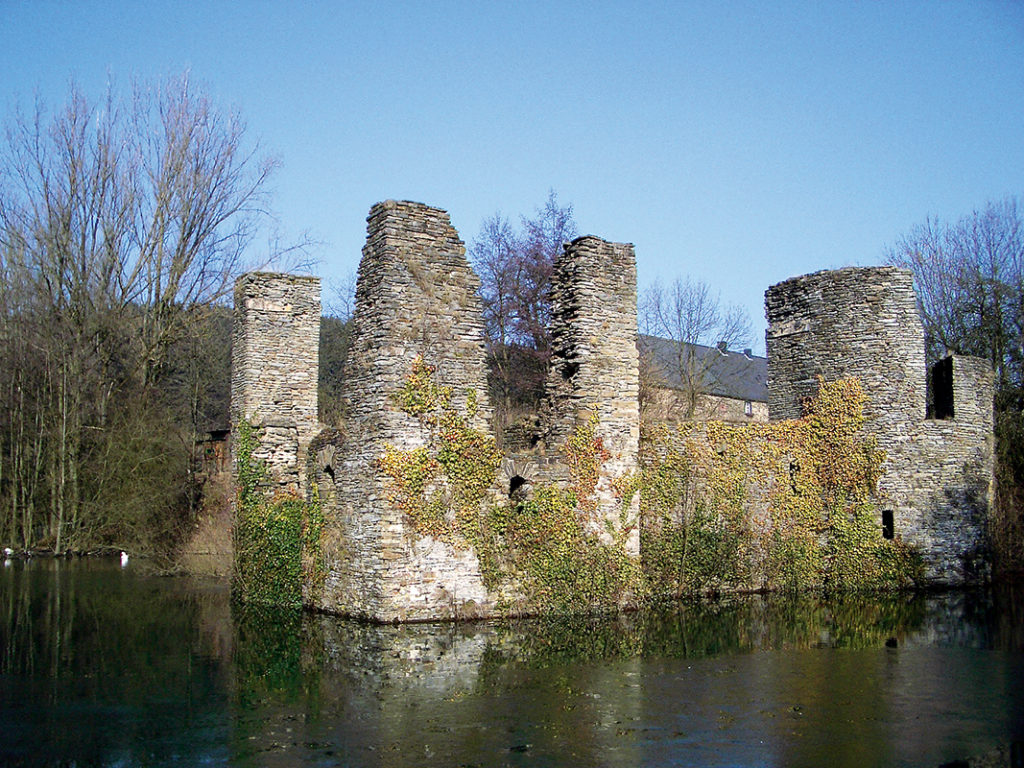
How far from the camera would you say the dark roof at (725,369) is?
33750 mm

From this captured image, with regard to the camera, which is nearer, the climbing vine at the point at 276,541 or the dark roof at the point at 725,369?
the climbing vine at the point at 276,541

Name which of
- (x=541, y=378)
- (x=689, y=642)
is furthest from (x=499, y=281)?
(x=689, y=642)

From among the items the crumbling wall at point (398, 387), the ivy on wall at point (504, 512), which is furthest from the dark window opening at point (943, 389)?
the crumbling wall at point (398, 387)

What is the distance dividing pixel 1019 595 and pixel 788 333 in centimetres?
615

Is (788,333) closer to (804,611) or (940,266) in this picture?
(804,611)

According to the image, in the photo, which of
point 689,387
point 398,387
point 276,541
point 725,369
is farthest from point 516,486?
point 725,369

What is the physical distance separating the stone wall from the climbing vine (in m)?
0.36

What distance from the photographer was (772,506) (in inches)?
675

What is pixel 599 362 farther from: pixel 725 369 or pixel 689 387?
pixel 725 369

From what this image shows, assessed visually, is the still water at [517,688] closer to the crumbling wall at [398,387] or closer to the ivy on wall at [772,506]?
the crumbling wall at [398,387]

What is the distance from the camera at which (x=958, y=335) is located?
26672 millimetres

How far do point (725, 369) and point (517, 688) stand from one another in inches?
1270

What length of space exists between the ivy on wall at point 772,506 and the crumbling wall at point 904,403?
326 millimetres

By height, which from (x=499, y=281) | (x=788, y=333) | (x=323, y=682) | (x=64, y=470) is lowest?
(x=323, y=682)
